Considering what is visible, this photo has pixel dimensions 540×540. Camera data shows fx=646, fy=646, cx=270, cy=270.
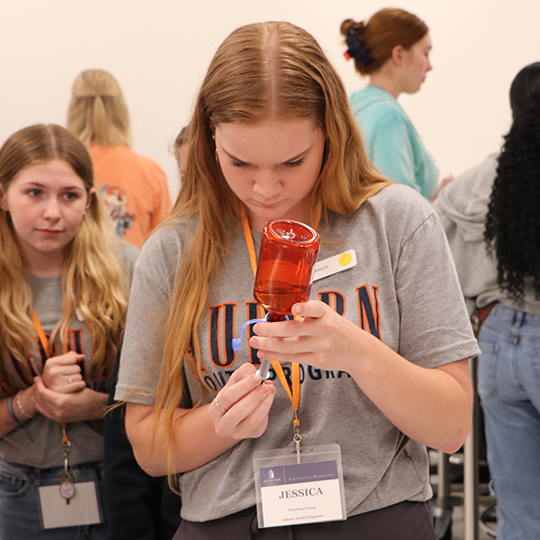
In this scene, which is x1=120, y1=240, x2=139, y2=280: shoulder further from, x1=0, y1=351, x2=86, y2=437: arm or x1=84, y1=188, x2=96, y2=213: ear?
x1=0, y1=351, x2=86, y2=437: arm

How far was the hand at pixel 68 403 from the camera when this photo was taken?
5.29 ft

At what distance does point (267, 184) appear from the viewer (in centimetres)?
110

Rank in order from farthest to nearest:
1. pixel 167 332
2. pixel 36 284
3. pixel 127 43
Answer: pixel 127 43 → pixel 36 284 → pixel 167 332

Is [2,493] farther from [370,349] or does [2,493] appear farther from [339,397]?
[370,349]

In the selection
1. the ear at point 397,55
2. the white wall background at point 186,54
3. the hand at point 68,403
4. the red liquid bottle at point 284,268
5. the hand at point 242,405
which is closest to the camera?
the red liquid bottle at point 284,268

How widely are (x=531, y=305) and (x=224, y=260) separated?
3.77ft

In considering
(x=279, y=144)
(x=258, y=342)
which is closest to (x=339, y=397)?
(x=258, y=342)

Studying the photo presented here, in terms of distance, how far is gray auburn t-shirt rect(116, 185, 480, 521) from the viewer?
110 cm

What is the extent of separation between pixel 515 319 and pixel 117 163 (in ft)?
6.48

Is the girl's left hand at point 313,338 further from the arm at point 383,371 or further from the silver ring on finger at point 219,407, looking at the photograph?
the silver ring on finger at point 219,407

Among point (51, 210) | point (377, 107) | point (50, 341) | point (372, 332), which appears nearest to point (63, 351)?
point (50, 341)

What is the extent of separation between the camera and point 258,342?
909 mm

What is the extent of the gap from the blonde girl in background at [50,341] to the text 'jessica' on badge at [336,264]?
2.56ft

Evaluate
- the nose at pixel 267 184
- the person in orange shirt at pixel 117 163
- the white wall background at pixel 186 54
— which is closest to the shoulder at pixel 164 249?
the nose at pixel 267 184
